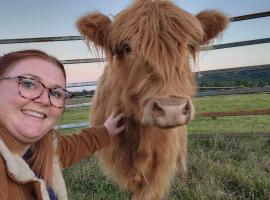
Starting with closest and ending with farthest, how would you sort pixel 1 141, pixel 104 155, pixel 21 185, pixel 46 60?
pixel 1 141 → pixel 21 185 → pixel 46 60 → pixel 104 155

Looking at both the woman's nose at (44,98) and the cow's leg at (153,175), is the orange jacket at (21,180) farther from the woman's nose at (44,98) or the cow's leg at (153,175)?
the cow's leg at (153,175)

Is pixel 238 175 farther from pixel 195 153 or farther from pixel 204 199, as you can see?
pixel 195 153

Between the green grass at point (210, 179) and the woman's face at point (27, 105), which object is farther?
the green grass at point (210, 179)

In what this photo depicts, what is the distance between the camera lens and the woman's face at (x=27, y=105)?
2041mm

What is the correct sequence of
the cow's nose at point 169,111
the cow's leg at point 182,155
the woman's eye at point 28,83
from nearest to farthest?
the woman's eye at point 28,83 → the cow's nose at point 169,111 → the cow's leg at point 182,155

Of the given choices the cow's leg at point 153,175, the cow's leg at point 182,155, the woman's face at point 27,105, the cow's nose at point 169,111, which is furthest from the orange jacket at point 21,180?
the cow's leg at point 182,155

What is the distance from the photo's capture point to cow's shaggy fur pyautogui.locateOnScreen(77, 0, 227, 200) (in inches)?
110

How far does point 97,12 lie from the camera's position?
10.9ft

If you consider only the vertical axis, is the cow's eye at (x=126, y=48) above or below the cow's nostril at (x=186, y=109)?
above

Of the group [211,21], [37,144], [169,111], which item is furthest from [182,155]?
[37,144]

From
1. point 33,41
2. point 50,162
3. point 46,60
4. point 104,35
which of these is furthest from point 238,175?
point 33,41

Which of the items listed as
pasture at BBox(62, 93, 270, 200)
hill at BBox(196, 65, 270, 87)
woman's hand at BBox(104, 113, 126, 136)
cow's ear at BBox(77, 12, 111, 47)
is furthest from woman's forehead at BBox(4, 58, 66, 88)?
hill at BBox(196, 65, 270, 87)

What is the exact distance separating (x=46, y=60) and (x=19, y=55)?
0.50 ft

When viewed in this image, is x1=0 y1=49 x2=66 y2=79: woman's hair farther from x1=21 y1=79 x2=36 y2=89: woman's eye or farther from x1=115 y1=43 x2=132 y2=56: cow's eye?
x1=115 y1=43 x2=132 y2=56: cow's eye
